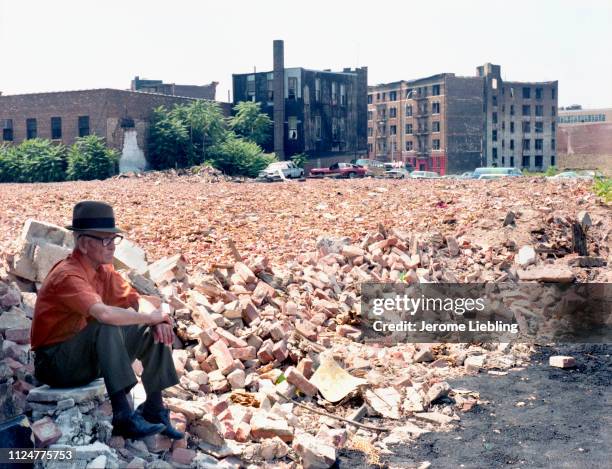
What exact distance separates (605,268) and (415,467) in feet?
28.8

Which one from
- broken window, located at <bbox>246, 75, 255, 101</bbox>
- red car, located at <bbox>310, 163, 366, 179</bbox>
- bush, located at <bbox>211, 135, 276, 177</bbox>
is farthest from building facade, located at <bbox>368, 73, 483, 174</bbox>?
bush, located at <bbox>211, 135, 276, 177</bbox>

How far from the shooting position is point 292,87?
183 ft

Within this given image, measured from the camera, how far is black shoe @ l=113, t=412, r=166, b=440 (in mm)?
4902

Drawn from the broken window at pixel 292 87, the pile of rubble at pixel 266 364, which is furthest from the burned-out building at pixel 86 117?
the pile of rubble at pixel 266 364

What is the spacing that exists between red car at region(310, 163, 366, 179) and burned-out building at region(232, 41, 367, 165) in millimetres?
9656

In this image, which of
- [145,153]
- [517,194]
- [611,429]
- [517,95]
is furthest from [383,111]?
[611,429]

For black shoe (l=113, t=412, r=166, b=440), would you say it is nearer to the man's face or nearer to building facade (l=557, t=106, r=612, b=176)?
the man's face

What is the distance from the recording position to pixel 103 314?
181 inches

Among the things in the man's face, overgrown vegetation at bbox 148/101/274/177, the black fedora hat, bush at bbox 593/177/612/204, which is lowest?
bush at bbox 593/177/612/204

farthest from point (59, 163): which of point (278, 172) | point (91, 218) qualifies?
point (91, 218)

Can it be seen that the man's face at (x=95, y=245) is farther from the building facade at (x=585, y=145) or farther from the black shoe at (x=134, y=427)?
the building facade at (x=585, y=145)

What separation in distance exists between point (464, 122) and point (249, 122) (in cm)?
2997

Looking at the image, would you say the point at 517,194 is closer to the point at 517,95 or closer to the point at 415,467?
the point at 415,467

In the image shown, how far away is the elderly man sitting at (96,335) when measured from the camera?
4699mm
